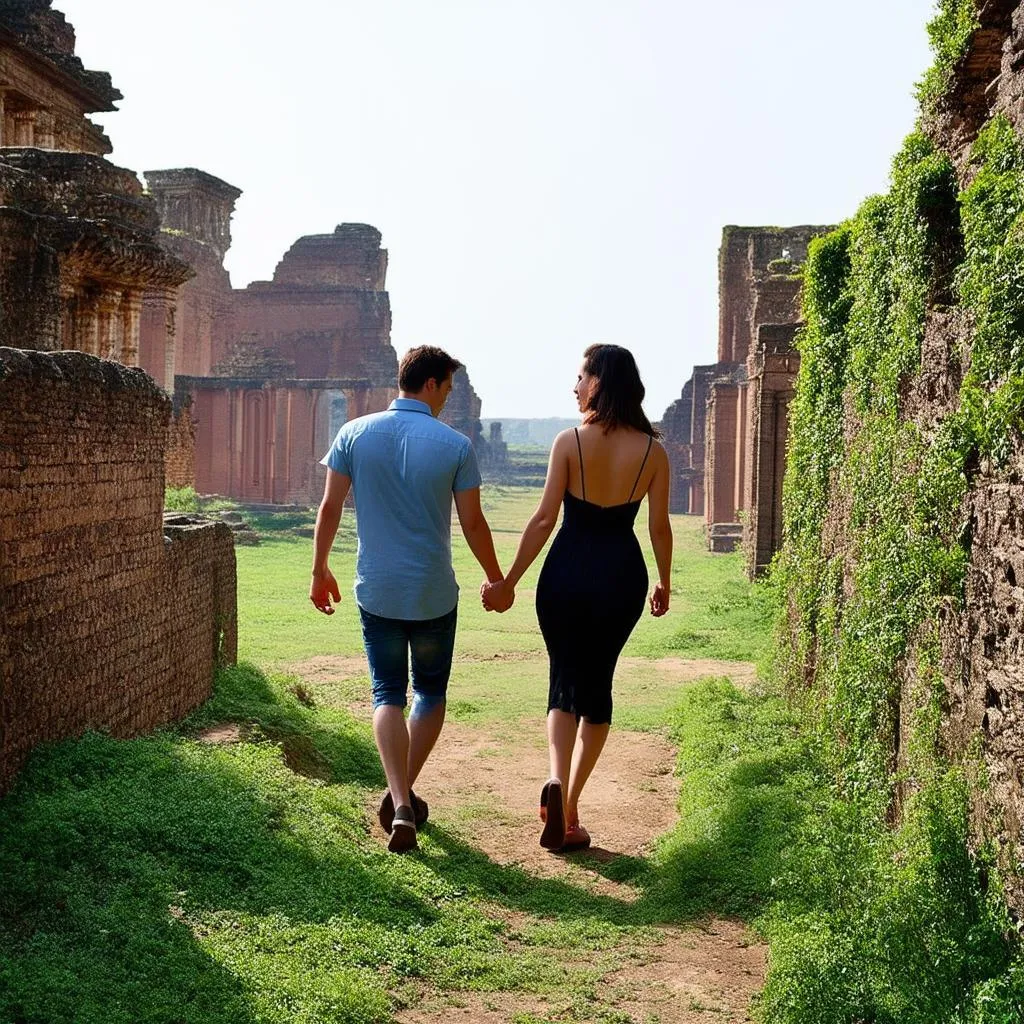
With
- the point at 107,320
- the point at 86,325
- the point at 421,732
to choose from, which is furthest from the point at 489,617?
the point at 421,732

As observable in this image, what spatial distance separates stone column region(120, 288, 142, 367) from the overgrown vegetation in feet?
49.1

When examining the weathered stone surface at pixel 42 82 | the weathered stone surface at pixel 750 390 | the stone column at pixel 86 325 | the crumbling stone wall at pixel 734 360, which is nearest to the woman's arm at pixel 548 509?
the weathered stone surface at pixel 750 390

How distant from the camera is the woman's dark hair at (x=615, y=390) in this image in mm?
5449

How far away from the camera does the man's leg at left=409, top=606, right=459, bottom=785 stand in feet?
17.4

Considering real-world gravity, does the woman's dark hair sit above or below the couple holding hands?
above

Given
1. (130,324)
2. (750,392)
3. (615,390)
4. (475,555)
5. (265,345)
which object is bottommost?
(475,555)

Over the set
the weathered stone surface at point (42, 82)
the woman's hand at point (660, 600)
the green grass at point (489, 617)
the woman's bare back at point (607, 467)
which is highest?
the weathered stone surface at point (42, 82)

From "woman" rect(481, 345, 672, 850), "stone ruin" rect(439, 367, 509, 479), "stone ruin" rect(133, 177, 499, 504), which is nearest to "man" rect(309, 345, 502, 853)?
"woman" rect(481, 345, 672, 850)

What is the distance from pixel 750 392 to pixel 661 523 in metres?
17.1

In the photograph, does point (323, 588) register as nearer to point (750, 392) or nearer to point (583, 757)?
point (583, 757)

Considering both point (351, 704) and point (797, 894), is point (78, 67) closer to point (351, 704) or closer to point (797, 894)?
point (351, 704)

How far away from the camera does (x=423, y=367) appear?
549 cm

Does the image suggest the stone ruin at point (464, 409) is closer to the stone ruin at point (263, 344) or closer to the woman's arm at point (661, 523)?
the stone ruin at point (263, 344)

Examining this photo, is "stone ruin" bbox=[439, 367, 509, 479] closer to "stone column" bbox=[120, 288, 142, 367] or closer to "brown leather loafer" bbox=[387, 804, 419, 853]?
"stone column" bbox=[120, 288, 142, 367]
